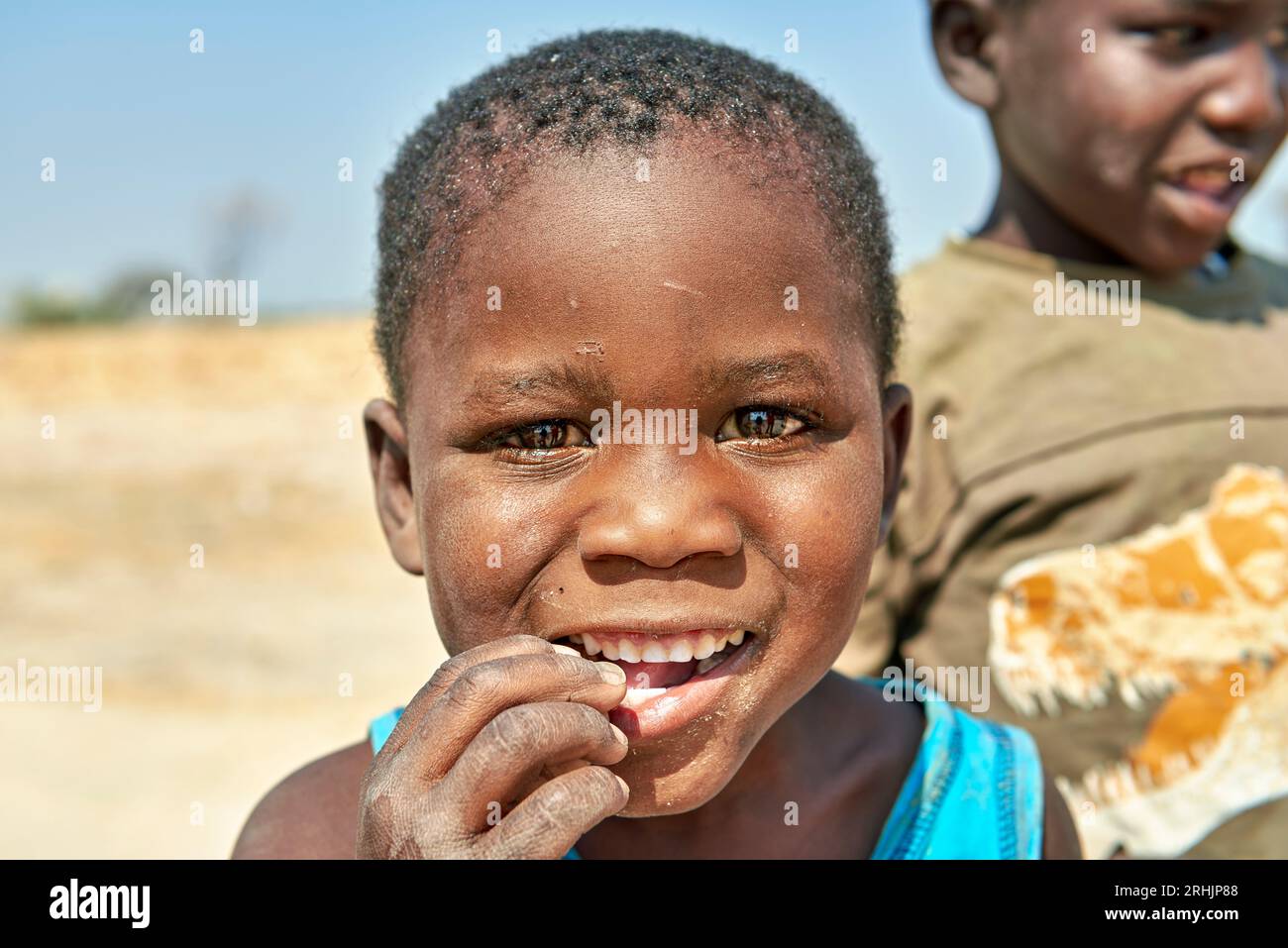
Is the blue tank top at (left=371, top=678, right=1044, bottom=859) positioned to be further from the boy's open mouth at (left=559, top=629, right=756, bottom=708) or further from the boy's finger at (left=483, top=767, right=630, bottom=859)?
the boy's finger at (left=483, top=767, right=630, bottom=859)

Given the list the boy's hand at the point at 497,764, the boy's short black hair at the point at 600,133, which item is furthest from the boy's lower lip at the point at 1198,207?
the boy's hand at the point at 497,764

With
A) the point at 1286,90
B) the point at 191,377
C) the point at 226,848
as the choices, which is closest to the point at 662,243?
the point at 1286,90

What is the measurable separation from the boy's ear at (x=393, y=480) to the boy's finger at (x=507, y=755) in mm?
496

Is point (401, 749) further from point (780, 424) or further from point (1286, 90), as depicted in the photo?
point (1286, 90)

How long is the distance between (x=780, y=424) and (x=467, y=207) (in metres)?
0.50

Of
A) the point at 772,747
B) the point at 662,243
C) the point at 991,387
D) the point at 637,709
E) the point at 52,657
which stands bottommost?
the point at 52,657

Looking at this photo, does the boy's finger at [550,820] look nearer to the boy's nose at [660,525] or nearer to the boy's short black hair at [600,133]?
the boy's nose at [660,525]

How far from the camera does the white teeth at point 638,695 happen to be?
1600 mm

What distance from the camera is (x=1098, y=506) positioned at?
2.74 m

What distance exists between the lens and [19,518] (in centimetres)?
1066

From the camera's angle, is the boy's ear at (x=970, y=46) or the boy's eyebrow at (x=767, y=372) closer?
the boy's eyebrow at (x=767, y=372)

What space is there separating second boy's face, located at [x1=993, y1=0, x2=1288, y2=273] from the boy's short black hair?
1009mm

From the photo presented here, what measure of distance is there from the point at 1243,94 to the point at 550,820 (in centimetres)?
220

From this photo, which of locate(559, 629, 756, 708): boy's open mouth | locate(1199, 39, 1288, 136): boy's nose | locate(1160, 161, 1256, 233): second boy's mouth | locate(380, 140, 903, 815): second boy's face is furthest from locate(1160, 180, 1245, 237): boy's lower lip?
locate(559, 629, 756, 708): boy's open mouth
